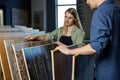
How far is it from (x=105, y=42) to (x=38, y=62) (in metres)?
0.48

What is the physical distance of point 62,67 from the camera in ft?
5.19

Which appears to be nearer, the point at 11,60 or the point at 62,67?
the point at 62,67

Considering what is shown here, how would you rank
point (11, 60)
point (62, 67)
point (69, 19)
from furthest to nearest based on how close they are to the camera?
point (69, 19) → point (11, 60) → point (62, 67)

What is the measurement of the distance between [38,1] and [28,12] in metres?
0.44

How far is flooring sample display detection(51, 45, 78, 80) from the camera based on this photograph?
1500 mm

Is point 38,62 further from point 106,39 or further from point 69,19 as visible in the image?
point 69,19

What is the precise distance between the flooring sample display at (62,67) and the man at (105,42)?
2.5 inches

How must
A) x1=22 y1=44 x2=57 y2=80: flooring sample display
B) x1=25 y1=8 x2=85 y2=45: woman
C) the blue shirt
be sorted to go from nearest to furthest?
1. the blue shirt
2. x1=22 y1=44 x2=57 y2=80: flooring sample display
3. x1=25 y1=8 x2=85 y2=45: woman

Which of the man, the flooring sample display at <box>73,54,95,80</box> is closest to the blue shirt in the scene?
the man

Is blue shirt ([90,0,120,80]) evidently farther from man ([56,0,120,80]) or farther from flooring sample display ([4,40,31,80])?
flooring sample display ([4,40,31,80])

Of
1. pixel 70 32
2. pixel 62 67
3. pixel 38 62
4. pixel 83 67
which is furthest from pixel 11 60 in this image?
pixel 70 32

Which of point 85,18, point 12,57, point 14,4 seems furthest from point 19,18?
point 12,57

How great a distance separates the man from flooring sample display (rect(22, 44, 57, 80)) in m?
0.21

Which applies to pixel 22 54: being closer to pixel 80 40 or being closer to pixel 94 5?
pixel 94 5
